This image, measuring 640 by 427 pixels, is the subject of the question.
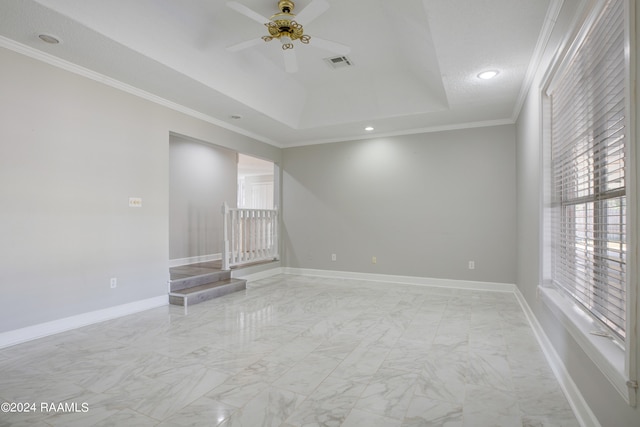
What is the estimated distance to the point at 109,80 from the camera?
142 inches

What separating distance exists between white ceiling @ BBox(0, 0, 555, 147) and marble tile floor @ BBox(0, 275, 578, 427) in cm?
258

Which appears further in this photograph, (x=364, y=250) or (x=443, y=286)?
(x=364, y=250)

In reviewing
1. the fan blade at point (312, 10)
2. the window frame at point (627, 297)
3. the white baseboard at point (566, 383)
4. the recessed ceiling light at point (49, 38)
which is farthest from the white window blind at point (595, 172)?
the recessed ceiling light at point (49, 38)

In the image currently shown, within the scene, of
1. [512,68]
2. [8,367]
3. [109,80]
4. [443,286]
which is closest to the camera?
[8,367]

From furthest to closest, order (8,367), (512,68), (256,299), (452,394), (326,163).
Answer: (326,163), (256,299), (512,68), (8,367), (452,394)

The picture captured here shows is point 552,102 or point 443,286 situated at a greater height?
point 552,102

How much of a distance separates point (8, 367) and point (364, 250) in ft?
15.3

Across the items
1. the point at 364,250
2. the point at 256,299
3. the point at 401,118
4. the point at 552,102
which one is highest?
the point at 401,118

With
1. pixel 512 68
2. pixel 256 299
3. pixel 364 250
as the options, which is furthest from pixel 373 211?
pixel 512 68

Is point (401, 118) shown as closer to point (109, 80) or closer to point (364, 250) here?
point (364, 250)

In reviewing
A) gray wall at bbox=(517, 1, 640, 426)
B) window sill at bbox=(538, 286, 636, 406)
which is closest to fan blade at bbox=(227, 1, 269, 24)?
gray wall at bbox=(517, 1, 640, 426)

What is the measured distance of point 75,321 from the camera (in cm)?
335

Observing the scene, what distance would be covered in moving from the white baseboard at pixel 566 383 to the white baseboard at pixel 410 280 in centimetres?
178

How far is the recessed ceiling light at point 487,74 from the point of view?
344cm
